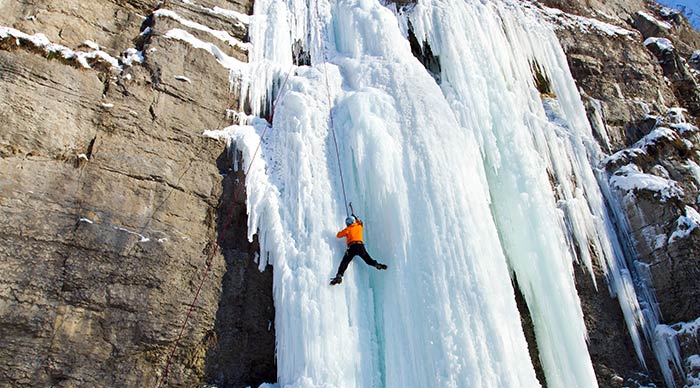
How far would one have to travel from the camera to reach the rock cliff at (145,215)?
549 centimetres

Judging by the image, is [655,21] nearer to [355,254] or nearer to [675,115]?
[675,115]

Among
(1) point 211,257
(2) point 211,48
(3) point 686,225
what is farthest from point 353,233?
(3) point 686,225

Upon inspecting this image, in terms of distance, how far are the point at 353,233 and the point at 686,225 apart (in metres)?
5.30

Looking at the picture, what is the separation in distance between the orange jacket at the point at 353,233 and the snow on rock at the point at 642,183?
520cm

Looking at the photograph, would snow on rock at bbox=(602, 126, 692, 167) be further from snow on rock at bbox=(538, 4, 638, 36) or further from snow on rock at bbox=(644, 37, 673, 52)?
snow on rock at bbox=(644, 37, 673, 52)

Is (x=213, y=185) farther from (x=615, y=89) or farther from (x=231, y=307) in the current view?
(x=615, y=89)

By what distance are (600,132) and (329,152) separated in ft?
18.6

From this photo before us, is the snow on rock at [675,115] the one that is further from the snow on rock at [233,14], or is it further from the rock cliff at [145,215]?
the snow on rock at [233,14]

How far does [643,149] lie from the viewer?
30.5ft

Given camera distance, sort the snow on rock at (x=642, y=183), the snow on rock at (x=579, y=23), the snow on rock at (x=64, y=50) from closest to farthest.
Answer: the snow on rock at (x=64, y=50) → the snow on rock at (x=642, y=183) → the snow on rock at (x=579, y=23)

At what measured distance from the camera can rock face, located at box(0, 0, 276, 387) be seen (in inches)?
213

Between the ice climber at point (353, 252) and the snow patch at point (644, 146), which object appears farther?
the snow patch at point (644, 146)

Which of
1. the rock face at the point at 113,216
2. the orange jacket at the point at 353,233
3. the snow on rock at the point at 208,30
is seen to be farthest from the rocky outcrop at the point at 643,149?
the snow on rock at the point at 208,30

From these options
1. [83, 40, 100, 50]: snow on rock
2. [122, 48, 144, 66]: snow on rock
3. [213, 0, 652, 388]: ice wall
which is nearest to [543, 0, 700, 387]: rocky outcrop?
[213, 0, 652, 388]: ice wall
